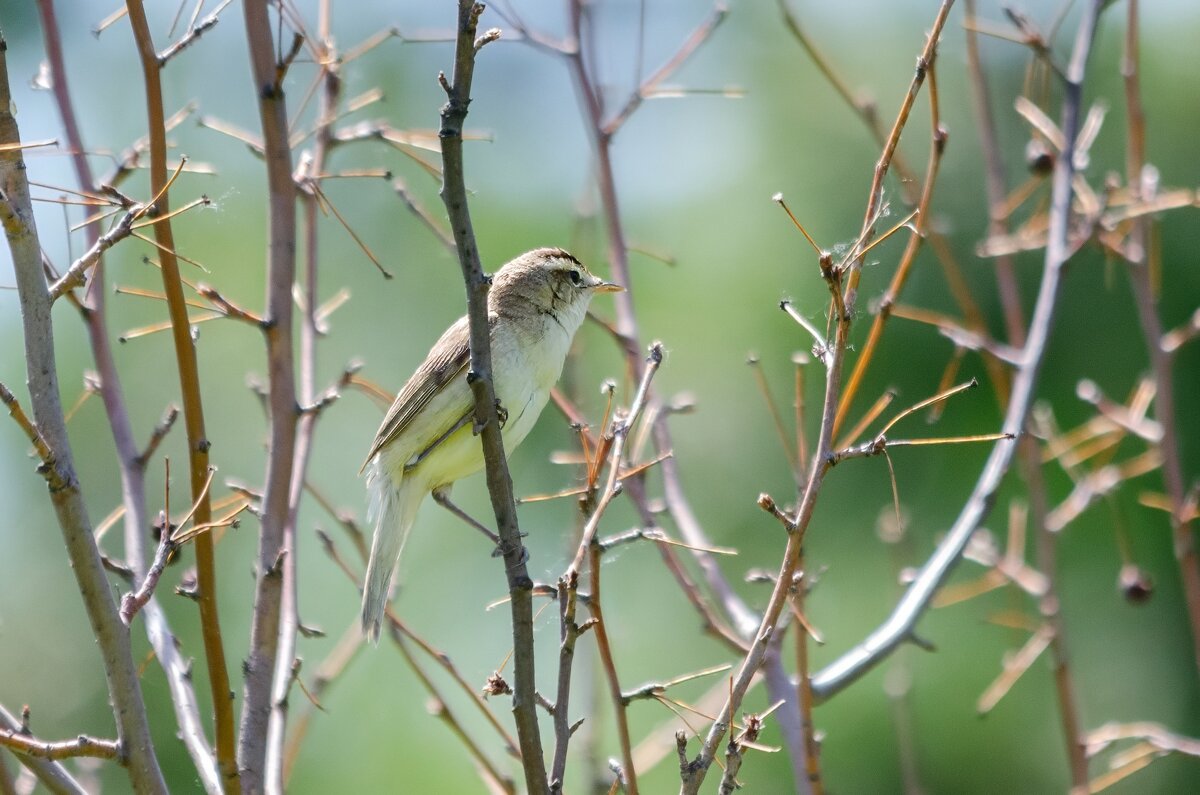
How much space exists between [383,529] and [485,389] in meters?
1.70

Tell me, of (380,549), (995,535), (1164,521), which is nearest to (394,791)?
(380,549)

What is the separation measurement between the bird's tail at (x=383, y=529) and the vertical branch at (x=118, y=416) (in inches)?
29.6

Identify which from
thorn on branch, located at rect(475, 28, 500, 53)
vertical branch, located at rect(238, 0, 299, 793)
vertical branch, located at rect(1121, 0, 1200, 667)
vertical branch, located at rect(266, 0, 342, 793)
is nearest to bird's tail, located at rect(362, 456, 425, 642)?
vertical branch, located at rect(266, 0, 342, 793)

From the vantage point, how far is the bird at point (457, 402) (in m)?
3.88

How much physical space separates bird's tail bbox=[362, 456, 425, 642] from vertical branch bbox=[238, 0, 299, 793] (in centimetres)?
67

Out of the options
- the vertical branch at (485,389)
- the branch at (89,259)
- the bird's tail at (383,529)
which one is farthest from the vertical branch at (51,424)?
the bird's tail at (383,529)

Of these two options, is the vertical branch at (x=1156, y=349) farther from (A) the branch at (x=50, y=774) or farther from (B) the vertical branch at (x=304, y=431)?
(A) the branch at (x=50, y=774)

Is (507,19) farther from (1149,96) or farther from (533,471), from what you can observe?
(1149,96)

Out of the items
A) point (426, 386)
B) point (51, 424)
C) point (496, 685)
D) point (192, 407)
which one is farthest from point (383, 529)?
point (51, 424)

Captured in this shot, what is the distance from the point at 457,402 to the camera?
3.97m

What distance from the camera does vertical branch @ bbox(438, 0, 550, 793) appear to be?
226 centimetres

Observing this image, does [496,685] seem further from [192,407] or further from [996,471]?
[996,471]

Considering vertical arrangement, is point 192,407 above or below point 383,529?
below

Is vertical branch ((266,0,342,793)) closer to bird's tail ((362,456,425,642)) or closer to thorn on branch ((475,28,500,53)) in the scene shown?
bird's tail ((362,456,425,642))
